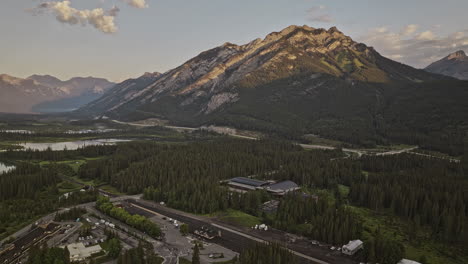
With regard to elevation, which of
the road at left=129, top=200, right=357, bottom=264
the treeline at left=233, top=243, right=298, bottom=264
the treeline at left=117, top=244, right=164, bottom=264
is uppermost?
the treeline at left=233, top=243, right=298, bottom=264

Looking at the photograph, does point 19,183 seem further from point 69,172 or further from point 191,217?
point 191,217

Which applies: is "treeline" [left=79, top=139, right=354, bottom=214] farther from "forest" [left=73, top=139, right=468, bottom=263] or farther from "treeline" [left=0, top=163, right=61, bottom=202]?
"treeline" [left=0, top=163, right=61, bottom=202]

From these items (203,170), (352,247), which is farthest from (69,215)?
(352,247)

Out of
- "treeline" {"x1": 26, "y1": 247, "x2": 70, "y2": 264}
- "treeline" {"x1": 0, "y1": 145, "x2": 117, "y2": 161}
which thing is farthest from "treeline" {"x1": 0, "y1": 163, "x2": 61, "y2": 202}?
"treeline" {"x1": 26, "y1": 247, "x2": 70, "y2": 264}

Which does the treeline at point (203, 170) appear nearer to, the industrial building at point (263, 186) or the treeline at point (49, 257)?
the industrial building at point (263, 186)

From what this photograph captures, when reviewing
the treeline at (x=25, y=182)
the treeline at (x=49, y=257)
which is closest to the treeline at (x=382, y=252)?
the treeline at (x=49, y=257)


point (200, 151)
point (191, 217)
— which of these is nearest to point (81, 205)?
point (191, 217)
